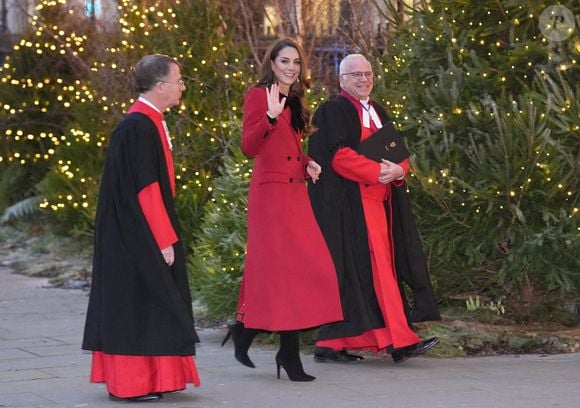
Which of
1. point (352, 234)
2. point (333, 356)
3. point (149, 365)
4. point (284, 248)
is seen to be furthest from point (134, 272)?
point (333, 356)

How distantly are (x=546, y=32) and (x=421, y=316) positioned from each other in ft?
7.35

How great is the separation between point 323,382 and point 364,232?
1.05 meters

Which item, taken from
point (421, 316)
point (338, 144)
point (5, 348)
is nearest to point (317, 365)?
point (421, 316)

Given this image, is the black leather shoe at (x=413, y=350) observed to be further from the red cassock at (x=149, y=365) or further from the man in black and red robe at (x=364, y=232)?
the red cassock at (x=149, y=365)

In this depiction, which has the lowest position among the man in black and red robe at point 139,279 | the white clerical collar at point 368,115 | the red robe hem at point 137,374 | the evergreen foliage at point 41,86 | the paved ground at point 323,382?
the paved ground at point 323,382

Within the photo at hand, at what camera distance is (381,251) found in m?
8.17

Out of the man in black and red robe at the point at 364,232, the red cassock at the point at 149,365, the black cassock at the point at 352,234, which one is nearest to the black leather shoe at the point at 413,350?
the man in black and red robe at the point at 364,232

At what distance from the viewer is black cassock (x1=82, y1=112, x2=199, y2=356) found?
22.3 feet

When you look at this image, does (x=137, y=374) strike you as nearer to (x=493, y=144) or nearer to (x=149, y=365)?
(x=149, y=365)

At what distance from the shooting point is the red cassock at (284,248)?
745 centimetres

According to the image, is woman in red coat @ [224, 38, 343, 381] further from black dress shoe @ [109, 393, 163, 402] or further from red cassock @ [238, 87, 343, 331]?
black dress shoe @ [109, 393, 163, 402]

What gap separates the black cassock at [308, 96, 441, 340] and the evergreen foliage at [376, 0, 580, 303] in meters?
0.59

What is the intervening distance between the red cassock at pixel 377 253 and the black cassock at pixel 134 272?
1497mm

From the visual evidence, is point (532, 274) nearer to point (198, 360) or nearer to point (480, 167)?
point (480, 167)
